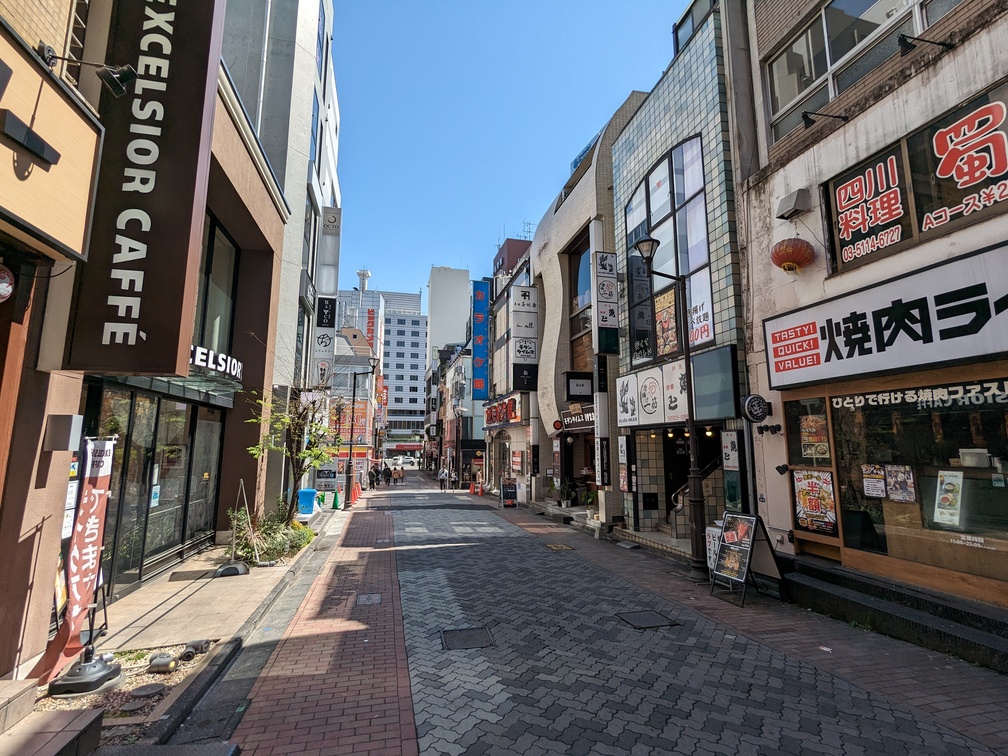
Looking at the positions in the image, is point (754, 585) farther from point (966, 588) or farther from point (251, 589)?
point (251, 589)

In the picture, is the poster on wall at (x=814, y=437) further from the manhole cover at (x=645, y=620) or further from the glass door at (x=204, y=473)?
the glass door at (x=204, y=473)

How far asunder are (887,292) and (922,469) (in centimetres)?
257

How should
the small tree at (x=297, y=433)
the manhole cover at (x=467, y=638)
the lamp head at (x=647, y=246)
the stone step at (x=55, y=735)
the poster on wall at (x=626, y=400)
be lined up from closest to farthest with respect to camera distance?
1. the stone step at (x=55, y=735)
2. the manhole cover at (x=467, y=638)
3. the lamp head at (x=647, y=246)
4. the small tree at (x=297, y=433)
5. the poster on wall at (x=626, y=400)

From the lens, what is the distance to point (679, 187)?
42.2ft

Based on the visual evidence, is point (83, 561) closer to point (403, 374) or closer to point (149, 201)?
point (149, 201)

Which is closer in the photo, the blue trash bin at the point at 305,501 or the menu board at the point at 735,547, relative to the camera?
the menu board at the point at 735,547

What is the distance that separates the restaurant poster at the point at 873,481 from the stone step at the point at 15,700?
34.6ft

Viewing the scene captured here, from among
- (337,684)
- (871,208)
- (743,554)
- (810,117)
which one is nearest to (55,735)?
(337,684)

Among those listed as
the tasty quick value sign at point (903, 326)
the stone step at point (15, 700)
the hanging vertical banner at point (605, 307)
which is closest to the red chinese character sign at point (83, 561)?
the stone step at point (15, 700)

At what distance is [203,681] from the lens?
513cm

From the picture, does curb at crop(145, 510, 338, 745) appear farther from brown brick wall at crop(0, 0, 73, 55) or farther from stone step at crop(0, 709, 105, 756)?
brown brick wall at crop(0, 0, 73, 55)

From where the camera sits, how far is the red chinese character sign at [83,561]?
16.0 feet

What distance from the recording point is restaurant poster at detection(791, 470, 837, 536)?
819cm

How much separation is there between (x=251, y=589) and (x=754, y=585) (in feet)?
29.3
